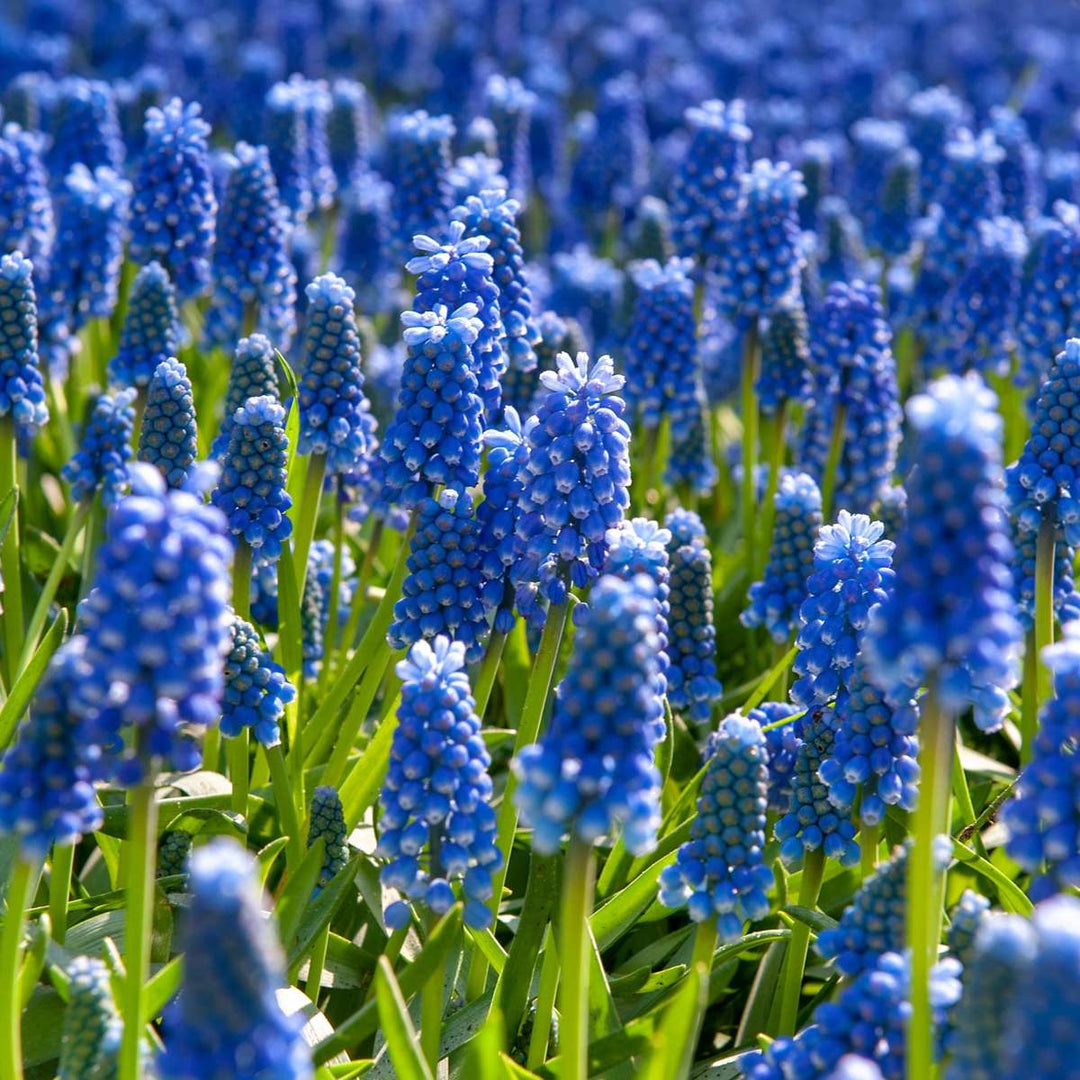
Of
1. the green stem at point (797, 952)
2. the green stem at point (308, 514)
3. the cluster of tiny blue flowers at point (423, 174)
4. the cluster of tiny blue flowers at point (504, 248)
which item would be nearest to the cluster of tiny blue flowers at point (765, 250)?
the cluster of tiny blue flowers at point (423, 174)

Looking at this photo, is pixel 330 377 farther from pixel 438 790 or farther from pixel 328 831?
pixel 438 790

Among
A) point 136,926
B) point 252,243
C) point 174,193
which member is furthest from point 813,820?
point 174,193

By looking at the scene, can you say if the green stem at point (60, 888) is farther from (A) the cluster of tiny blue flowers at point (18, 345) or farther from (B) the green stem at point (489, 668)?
(A) the cluster of tiny blue flowers at point (18, 345)

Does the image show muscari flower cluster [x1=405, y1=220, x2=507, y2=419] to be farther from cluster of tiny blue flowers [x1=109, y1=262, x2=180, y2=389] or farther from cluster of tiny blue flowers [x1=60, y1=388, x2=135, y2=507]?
cluster of tiny blue flowers [x1=109, y1=262, x2=180, y2=389]

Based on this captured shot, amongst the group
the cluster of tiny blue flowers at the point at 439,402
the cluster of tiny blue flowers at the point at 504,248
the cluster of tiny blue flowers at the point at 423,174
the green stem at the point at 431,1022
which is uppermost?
the cluster of tiny blue flowers at the point at 423,174

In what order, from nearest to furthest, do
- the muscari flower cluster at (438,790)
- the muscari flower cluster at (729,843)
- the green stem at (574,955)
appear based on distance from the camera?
1. the green stem at (574,955)
2. the muscari flower cluster at (438,790)
3. the muscari flower cluster at (729,843)

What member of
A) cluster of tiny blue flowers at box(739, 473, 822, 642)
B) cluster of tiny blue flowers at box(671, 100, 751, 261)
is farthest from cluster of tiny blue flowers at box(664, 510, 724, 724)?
cluster of tiny blue flowers at box(671, 100, 751, 261)
